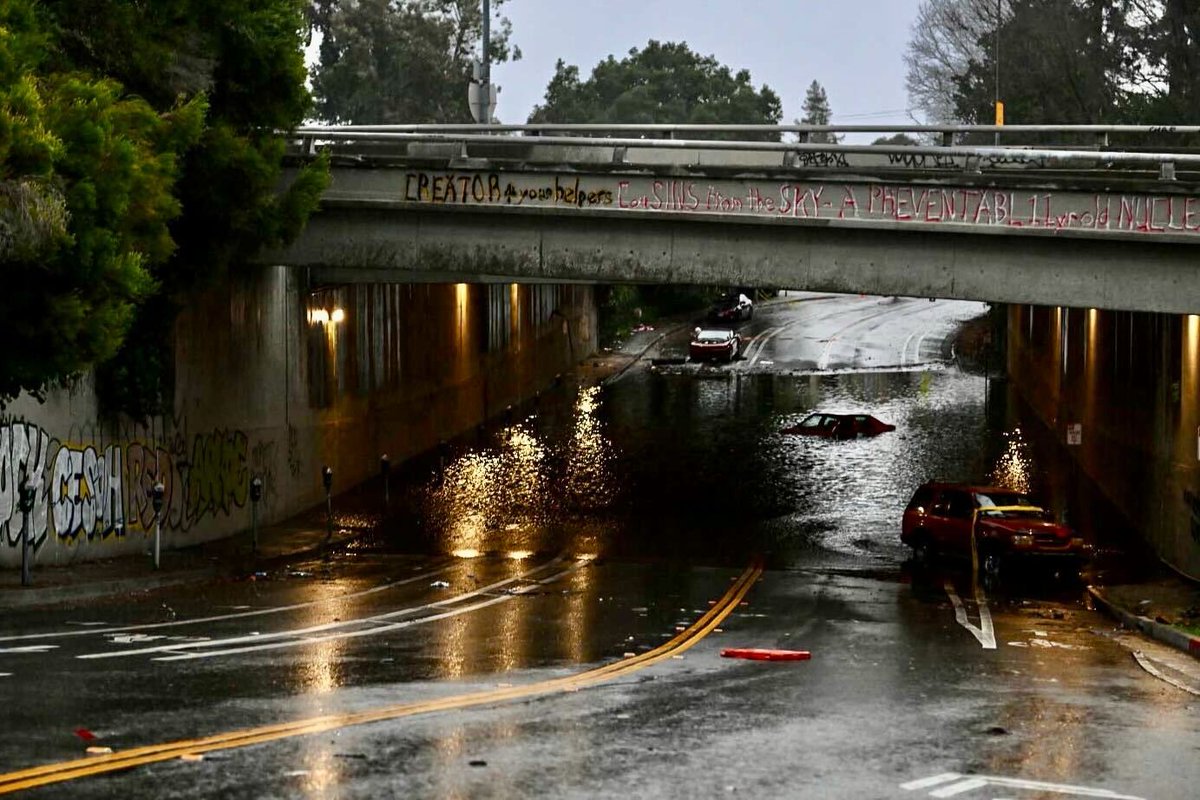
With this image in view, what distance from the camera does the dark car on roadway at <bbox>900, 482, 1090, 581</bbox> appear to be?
2778 cm

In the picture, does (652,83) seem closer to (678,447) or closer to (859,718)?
(678,447)

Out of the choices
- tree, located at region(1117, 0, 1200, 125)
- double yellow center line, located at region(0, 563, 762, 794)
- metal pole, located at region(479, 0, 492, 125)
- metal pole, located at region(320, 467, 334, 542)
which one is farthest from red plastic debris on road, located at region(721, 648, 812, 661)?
tree, located at region(1117, 0, 1200, 125)

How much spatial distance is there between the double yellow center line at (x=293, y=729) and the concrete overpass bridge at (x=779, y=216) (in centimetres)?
1155

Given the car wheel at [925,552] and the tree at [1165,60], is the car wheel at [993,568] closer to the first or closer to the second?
the car wheel at [925,552]

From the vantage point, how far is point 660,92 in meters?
154

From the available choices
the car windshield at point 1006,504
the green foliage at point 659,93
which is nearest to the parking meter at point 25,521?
the car windshield at point 1006,504

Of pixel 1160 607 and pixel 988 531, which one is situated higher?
pixel 988 531

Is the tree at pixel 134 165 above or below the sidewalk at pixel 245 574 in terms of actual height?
above

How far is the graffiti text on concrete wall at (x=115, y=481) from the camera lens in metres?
23.8

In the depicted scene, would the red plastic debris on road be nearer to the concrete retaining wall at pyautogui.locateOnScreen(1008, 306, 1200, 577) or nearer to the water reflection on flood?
the concrete retaining wall at pyautogui.locateOnScreen(1008, 306, 1200, 577)

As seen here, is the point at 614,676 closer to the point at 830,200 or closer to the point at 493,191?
the point at 830,200

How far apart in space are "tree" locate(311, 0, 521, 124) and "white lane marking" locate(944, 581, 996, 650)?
75.1 metres

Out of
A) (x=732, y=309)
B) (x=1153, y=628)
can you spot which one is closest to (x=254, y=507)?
(x=1153, y=628)

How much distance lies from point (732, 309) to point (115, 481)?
59.5m
